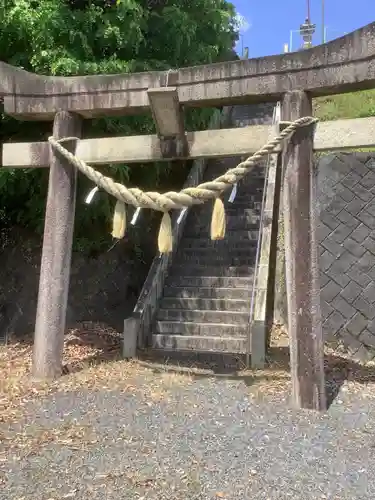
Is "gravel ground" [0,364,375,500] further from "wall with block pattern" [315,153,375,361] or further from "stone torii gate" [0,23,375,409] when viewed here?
"wall with block pattern" [315,153,375,361]

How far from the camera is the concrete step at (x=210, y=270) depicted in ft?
25.4

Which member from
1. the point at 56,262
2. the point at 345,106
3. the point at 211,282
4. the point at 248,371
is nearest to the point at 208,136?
the point at 56,262

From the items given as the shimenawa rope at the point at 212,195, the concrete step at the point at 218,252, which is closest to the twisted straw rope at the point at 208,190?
the shimenawa rope at the point at 212,195

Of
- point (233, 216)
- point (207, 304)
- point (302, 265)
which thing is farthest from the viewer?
point (233, 216)

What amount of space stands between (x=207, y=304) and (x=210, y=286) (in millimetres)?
438

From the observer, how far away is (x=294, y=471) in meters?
3.27

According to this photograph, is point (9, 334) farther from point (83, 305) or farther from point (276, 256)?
point (276, 256)

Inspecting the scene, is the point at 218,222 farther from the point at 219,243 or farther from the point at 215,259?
the point at 219,243

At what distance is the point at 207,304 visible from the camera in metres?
A: 7.17

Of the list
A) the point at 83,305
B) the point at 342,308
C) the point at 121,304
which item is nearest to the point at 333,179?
the point at 342,308

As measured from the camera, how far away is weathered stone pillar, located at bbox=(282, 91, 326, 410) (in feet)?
13.9

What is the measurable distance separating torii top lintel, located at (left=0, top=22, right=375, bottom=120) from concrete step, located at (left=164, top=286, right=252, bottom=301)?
319cm

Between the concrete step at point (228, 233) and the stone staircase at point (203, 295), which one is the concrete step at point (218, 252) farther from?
the concrete step at point (228, 233)

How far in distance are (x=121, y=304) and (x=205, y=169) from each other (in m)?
4.27
